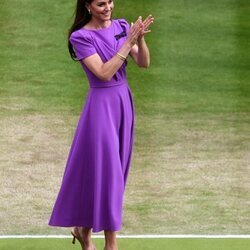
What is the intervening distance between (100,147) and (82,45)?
2.00 feet

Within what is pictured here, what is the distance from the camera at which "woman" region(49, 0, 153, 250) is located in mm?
7113

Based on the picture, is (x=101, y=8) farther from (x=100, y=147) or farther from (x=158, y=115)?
(x=158, y=115)

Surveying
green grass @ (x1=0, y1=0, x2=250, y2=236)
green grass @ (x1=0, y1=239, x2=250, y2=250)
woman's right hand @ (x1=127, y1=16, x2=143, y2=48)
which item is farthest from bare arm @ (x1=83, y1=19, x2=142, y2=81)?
green grass @ (x1=0, y1=0, x2=250, y2=236)

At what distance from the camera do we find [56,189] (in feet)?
30.1

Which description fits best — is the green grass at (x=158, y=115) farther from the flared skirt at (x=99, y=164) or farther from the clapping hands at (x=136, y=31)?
the clapping hands at (x=136, y=31)

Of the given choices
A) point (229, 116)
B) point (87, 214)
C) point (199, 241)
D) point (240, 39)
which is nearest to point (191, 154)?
point (229, 116)

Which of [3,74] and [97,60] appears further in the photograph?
[3,74]

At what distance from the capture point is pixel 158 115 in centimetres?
1123

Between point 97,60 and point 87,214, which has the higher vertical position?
point 97,60

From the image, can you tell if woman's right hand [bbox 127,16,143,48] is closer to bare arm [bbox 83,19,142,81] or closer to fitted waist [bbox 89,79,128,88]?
bare arm [bbox 83,19,142,81]

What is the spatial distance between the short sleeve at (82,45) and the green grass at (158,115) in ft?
5.38

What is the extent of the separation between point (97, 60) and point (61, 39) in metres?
6.74

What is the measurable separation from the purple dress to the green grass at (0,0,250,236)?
1.05 meters

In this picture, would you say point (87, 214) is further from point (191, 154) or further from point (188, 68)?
point (188, 68)
